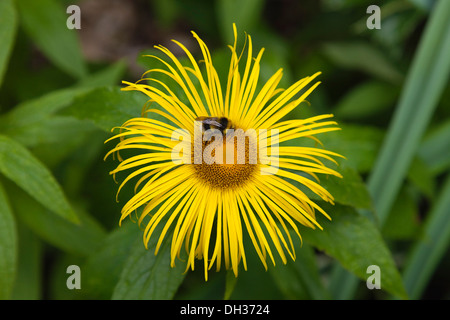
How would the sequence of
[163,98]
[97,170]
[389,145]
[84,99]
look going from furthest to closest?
[97,170] → [389,145] → [84,99] → [163,98]

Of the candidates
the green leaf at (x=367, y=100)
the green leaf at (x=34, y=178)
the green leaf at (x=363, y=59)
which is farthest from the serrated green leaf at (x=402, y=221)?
the green leaf at (x=34, y=178)

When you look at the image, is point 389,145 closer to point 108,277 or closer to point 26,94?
point 108,277

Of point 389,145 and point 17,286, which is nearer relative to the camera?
point 17,286

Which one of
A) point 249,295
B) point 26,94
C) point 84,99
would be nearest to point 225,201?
point 84,99

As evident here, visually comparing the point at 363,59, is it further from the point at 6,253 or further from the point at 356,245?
the point at 6,253

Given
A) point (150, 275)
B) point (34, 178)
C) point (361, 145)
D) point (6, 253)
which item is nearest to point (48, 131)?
point (34, 178)

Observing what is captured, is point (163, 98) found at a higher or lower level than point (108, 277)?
higher

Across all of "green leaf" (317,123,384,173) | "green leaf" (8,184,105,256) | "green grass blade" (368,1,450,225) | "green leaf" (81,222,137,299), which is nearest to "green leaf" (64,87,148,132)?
"green leaf" (81,222,137,299)
